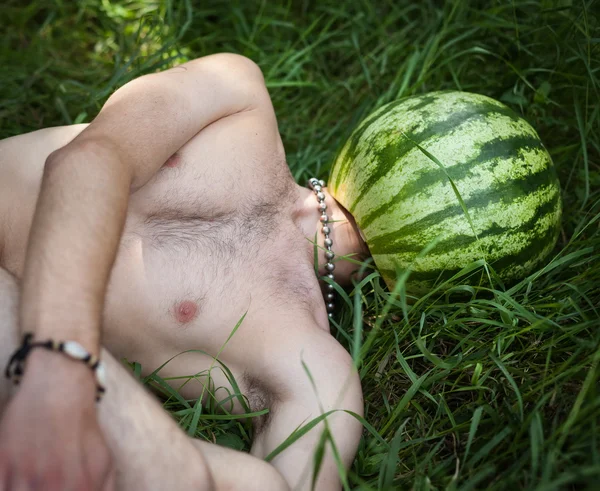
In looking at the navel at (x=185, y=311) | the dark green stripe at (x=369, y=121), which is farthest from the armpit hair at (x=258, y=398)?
the dark green stripe at (x=369, y=121)

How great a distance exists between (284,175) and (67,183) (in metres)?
0.98

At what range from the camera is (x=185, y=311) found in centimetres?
200

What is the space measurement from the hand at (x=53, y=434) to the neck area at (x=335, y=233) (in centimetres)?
121

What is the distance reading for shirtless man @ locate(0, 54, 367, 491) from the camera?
136 cm

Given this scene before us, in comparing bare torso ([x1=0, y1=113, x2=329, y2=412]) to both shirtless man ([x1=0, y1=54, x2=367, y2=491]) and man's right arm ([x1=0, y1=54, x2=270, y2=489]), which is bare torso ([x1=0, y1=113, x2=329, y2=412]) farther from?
man's right arm ([x1=0, y1=54, x2=270, y2=489])

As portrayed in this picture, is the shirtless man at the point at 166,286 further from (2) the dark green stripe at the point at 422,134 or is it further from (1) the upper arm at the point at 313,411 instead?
(2) the dark green stripe at the point at 422,134

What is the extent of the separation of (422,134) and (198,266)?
3.06 ft

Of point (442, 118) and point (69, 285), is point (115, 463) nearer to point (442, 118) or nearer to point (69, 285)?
point (69, 285)

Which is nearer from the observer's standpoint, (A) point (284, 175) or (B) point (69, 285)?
(B) point (69, 285)

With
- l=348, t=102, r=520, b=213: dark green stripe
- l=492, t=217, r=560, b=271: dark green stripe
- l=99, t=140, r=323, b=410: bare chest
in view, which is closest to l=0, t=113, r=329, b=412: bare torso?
l=99, t=140, r=323, b=410: bare chest

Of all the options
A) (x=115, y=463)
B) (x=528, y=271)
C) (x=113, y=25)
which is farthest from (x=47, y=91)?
(x=528, y=271)

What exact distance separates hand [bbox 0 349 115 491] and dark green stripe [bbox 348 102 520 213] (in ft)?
4.16

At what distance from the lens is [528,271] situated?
88.6 inches

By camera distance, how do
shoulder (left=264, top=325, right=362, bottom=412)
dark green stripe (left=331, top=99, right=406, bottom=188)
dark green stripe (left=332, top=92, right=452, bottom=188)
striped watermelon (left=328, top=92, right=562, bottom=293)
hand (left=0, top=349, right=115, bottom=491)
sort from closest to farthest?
hand (left=0, top=349, right=115, bottom=491) < shoulder (left=264, top=325, right=362, bottom=412) < striped watermelon (left=328, top=92, right=562, bottom=293) < dark green stripe (left=332, top=92, right=452, bottom=188) < dark green stripe (left=331, top=99, right=406, bottom=188)
